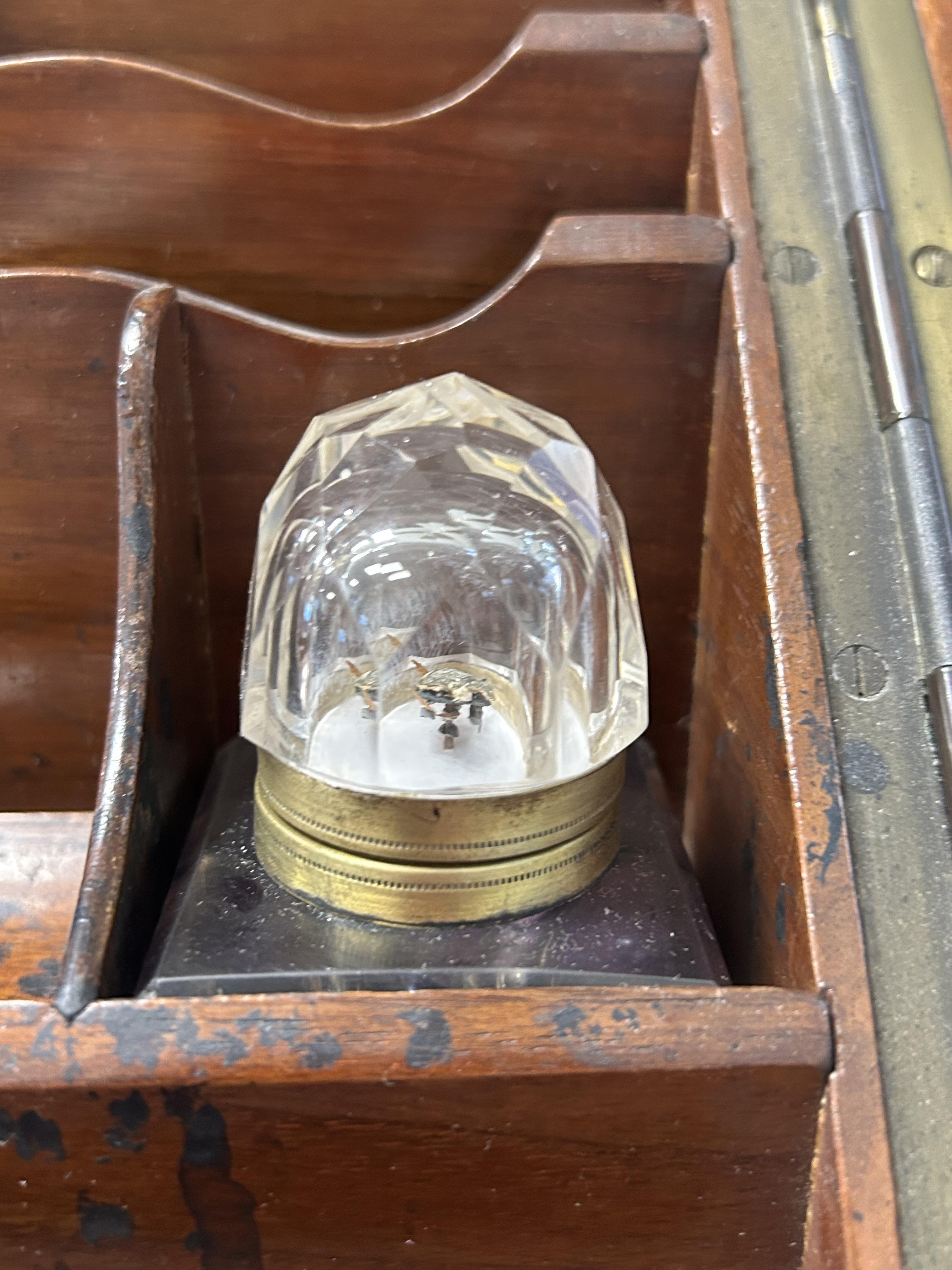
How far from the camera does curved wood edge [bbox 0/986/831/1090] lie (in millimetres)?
498

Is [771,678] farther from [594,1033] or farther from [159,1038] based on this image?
[159,1038]

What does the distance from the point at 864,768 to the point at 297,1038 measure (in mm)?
292

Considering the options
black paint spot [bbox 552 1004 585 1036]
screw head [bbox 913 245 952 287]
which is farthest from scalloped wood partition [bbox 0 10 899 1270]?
screw head [bbox 913 245 952 287]

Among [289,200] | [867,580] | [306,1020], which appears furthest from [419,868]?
[289,200]

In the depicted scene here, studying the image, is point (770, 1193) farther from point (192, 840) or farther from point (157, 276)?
point (157, 276)

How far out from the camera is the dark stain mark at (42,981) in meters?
0.63

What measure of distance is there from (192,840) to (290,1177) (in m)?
0.23

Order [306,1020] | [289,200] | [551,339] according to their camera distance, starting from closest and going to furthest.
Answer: [306,1020], [551,339], [289,200]

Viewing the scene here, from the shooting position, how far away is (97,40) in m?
0.99

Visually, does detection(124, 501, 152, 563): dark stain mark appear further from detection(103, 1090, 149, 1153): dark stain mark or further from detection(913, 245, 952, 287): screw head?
detection(913, 245, 952, 287): screw head

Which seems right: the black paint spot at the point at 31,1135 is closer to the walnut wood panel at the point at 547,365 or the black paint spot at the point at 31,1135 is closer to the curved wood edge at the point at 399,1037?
the curved wood edge at the point at 399,1037

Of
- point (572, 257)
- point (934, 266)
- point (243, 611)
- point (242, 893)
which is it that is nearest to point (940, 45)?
point (934, 266)

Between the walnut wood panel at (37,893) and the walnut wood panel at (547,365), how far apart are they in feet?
0.59

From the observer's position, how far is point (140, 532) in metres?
0.69
